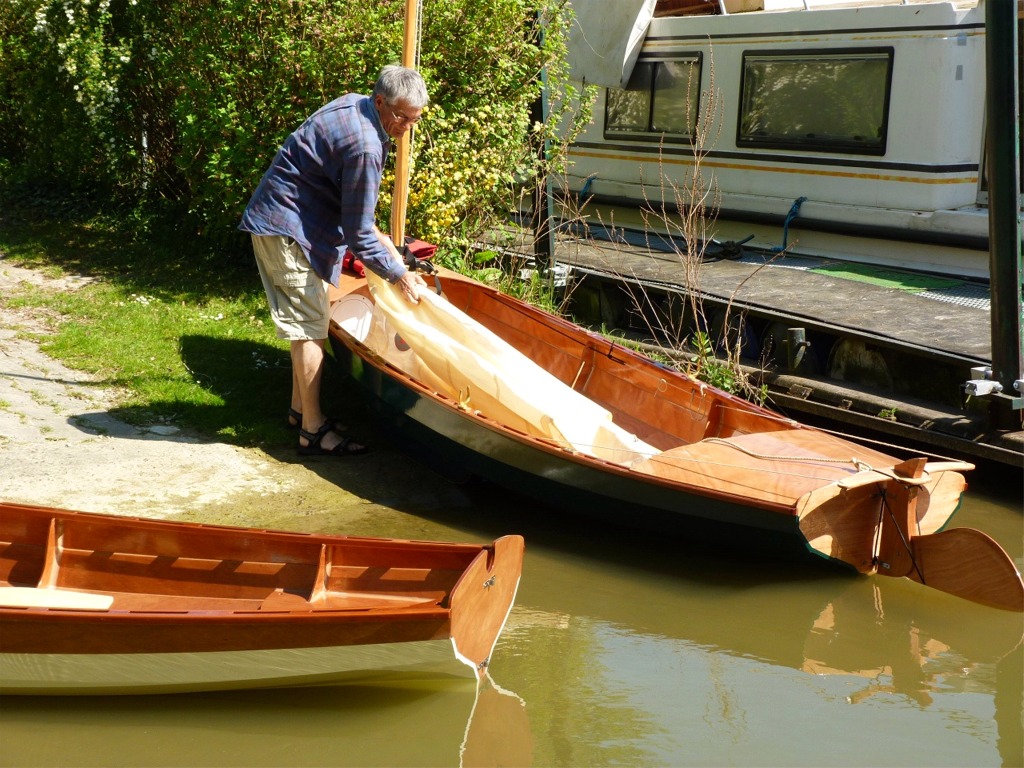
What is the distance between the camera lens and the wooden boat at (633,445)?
5641 millimetres

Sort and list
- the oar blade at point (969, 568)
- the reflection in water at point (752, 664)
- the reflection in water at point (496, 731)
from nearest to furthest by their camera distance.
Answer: the reflection in water at point (496, 731) < the reflection in water at point (752, 664) < the oar blade at point (969, 568)

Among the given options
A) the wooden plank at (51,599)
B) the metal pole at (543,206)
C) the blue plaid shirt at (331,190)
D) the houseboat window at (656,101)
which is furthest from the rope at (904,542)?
the houseboat window at (656,101)

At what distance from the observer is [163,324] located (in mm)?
8945

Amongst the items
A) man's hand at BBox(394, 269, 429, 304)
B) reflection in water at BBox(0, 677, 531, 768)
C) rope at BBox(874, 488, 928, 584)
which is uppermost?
man's hand at BBox(394, 269, 429, 304)

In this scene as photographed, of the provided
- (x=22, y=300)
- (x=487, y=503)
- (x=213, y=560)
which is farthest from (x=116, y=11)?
(x=213, y=560)

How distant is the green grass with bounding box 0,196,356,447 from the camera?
7.66m

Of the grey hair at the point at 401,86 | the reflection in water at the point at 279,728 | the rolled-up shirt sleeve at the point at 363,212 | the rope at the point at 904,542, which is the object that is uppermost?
the grey hair at the point at 401,86

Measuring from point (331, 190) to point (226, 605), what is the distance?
2.72 m

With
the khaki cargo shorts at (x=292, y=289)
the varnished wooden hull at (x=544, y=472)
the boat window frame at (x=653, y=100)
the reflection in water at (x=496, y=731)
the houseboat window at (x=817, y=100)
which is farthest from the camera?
the boat window frame at (x=653, y=100)

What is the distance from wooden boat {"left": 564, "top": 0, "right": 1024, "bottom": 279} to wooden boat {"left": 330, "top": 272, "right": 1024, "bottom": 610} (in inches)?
79.2

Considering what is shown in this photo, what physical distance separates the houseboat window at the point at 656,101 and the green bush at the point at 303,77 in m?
1.00

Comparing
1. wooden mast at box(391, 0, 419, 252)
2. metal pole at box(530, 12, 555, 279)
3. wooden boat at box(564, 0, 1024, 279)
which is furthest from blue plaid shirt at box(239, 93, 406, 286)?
metal pole at box(530, 12, 555, 279)

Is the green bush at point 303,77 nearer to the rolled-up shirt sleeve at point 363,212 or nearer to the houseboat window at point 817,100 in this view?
the houseboat window at point 817,100

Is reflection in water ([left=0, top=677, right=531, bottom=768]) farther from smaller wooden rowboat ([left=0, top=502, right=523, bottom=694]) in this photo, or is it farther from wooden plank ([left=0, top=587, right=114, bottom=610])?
wooden plank ([left=0, top=587, right=114, bottom=610])
